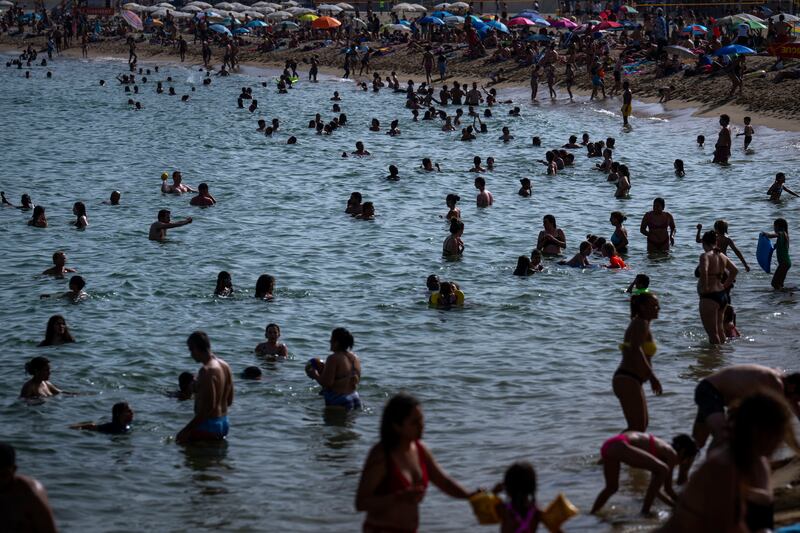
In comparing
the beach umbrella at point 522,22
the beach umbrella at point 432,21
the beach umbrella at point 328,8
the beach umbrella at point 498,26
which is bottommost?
the beach umbrella at point 498,26

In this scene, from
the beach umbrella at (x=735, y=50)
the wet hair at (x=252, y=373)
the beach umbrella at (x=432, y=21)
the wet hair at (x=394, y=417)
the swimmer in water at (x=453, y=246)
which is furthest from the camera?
the beach umbrella at (x=432, y=21)

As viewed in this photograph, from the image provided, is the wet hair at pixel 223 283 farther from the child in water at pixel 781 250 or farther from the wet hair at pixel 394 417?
the wet hair at pixel 394 417

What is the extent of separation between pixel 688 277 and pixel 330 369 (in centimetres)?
974

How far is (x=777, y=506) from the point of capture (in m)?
9.79

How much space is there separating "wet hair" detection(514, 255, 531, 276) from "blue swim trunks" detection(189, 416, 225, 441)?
977 cm

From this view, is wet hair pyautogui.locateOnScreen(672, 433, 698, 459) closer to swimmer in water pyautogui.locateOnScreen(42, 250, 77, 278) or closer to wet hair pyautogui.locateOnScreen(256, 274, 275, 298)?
wet hair pyautogui.locateOnScreen(256, 274, 275, 298)

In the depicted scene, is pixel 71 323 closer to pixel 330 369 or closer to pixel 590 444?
pixel 330 369

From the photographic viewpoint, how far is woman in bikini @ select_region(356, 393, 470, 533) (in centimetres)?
727

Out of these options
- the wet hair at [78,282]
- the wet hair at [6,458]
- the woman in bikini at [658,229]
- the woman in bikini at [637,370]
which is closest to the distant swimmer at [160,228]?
the wet hair at [78,282]

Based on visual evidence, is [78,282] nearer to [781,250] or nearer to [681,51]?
[781,250]

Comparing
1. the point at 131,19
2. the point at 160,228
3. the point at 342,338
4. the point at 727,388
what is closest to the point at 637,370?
the point at 727,388

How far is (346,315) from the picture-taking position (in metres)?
19.4

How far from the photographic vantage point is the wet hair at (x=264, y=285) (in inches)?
773

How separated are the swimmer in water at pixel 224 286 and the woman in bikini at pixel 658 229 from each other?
7800mm
